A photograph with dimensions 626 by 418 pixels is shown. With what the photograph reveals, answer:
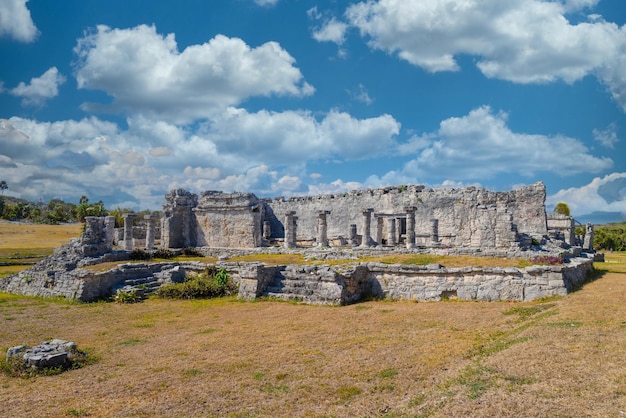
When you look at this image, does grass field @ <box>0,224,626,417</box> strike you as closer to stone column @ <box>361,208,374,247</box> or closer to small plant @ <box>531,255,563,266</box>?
small plant @ <box>531,255,563,266</box>

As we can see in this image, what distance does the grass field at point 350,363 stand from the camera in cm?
556

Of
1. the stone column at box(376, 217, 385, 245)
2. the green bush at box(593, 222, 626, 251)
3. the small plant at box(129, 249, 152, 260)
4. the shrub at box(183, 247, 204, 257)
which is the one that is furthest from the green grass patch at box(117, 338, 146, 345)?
the green bush at box(593, 222, 626, 251)

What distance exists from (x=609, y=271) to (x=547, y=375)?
14264 mm

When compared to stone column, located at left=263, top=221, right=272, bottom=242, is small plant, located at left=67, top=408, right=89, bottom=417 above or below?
below

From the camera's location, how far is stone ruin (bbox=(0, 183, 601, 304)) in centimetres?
1402

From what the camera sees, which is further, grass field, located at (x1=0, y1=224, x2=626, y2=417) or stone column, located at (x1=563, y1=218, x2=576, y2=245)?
stone column, located at (x1=563, y1=218, x2=576, y2=245)

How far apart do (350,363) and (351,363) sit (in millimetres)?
18

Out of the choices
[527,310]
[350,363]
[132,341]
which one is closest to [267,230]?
[132,341]

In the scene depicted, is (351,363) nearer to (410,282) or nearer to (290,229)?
(410,282)

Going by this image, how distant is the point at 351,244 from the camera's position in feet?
101

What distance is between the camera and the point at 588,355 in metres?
6.33

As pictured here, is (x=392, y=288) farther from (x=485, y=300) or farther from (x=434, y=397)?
(x=434, y=397)

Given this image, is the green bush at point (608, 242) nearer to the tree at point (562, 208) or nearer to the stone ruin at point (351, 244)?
the tree at point (562, 208)

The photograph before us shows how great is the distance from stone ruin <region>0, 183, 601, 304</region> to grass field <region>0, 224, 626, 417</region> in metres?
1.71
